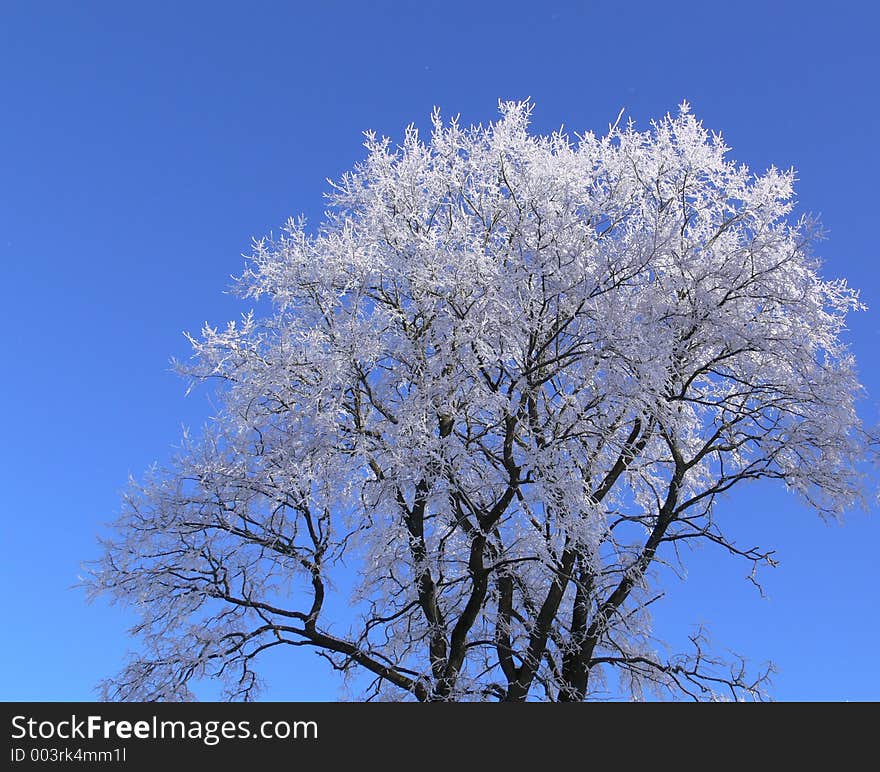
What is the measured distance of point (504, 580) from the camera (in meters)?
12.3

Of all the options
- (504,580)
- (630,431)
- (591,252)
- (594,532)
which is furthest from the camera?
(630,431)

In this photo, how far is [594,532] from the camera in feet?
32.9

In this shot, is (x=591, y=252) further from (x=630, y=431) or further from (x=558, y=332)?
(x=630, y=431)

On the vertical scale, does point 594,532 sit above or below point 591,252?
below

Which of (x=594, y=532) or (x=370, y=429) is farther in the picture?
(x=370, y=429)
